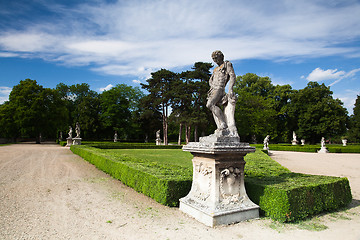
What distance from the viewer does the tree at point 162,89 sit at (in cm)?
3773

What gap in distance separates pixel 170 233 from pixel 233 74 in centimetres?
380

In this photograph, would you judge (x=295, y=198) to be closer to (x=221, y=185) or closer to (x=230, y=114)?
(x=221, y=185)

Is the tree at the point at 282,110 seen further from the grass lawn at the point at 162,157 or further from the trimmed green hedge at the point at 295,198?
the trimmed green hedge at the point at 295,198

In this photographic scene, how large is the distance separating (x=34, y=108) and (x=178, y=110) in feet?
76.5

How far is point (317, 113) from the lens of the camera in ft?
129

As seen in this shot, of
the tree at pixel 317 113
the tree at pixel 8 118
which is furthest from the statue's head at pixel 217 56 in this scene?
the tree at pixel 8 118

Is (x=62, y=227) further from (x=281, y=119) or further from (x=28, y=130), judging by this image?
(x=281, y=119)

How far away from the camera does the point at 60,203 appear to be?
5875 mm

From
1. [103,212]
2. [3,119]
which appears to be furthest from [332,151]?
[3,119]

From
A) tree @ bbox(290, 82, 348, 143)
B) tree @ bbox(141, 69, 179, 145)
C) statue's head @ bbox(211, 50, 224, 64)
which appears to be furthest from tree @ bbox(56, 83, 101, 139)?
statue's head @ bbox(211, 50, 224, 64)

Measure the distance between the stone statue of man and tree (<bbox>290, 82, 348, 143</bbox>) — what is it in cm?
4018

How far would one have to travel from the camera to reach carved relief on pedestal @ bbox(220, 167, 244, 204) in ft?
15.6

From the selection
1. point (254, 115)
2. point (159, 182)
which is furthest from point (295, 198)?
point (254, 115)

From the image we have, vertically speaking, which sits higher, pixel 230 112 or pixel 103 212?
pixel 230 112
